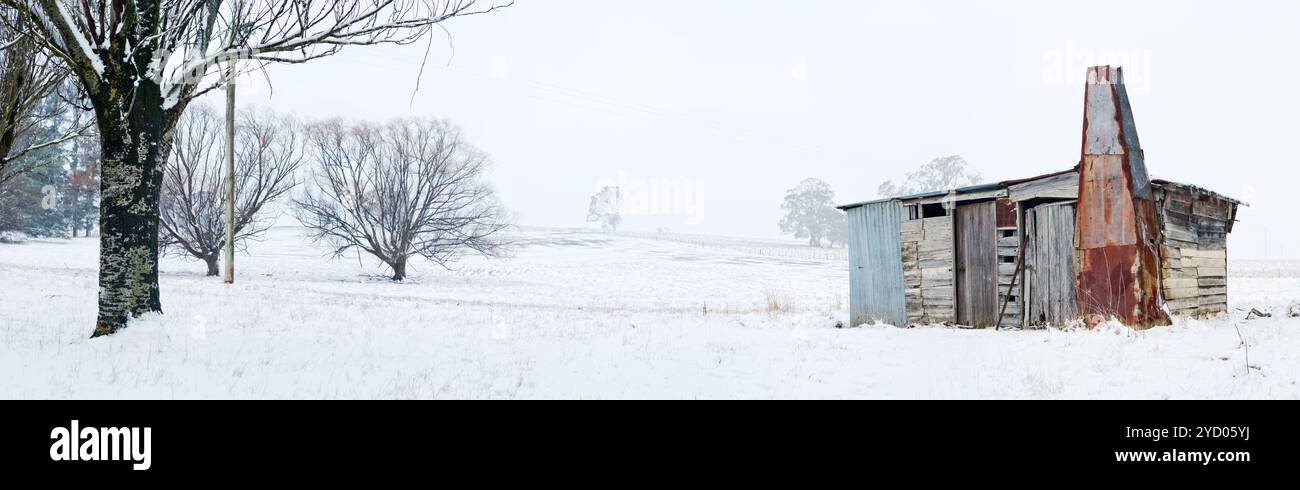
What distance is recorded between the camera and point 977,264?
14.6 m

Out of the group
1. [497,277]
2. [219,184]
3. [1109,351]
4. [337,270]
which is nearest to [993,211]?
[1109,351]

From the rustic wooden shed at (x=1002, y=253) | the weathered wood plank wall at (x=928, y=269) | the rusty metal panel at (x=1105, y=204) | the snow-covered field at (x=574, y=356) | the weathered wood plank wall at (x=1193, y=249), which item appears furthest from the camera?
the weathered wood plank wall at (x=928, y=269)

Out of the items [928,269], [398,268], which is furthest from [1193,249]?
[398,268]

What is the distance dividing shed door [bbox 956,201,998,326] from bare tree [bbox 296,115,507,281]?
2274 cm

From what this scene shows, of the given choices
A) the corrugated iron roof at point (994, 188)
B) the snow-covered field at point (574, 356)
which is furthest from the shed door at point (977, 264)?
the snow-covered field at point (574, 356)

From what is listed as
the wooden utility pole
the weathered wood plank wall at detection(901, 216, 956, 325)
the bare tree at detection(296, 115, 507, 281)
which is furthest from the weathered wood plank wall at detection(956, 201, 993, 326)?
the bare tree at detection(296, 115, 507, 281)

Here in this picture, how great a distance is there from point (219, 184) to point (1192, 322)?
3271 centimetres

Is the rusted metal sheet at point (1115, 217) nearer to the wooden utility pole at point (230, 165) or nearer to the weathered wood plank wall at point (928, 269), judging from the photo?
the weathered wood plank wall at point (928, 269)

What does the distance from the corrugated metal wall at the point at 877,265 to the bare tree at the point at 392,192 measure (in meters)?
20.1

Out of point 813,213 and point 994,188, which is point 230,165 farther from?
point 813,213

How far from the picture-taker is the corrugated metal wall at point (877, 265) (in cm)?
1600

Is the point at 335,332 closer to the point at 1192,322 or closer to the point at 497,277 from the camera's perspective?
the point at 1192,322

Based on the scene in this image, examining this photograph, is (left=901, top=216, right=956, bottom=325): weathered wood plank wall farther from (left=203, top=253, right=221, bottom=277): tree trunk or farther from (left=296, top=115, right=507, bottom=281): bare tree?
(left=203, top=253, right=221, bottom=277): tree trunk

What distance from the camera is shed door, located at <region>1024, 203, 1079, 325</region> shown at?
43.0 feet
